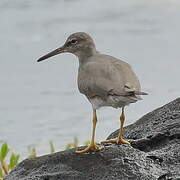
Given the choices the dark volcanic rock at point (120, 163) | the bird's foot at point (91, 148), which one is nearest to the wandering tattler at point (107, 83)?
the bird's foot at point (91, 148)

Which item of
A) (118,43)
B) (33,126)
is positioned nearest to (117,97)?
(33,126)

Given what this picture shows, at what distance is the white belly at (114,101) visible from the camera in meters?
6.50

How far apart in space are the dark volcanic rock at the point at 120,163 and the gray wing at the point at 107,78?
45 cm

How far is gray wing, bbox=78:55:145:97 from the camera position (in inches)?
259

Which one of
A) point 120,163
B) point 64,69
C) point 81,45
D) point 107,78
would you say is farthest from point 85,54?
point 64,69

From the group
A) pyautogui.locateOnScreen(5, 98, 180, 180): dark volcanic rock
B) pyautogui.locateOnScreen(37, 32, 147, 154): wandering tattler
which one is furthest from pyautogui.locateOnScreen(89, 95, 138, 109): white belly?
pyautogui.locateOnScreen(5, 98, 180, 180): dark volcanic rock

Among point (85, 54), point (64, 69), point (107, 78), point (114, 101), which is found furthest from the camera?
point (64, 69)

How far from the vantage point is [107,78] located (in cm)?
677

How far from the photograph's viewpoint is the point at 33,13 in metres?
16.1

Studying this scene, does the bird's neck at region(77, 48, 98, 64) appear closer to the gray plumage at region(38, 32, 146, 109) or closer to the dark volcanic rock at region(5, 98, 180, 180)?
the gray plumage at region(38, 32, 146, 109)

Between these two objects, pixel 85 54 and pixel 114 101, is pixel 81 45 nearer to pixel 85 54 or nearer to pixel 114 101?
pixel 85 54

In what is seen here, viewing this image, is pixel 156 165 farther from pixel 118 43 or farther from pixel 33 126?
pixel 118 43

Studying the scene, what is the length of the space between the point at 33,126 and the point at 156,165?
19.5 feet

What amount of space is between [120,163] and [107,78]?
0.82 meters
